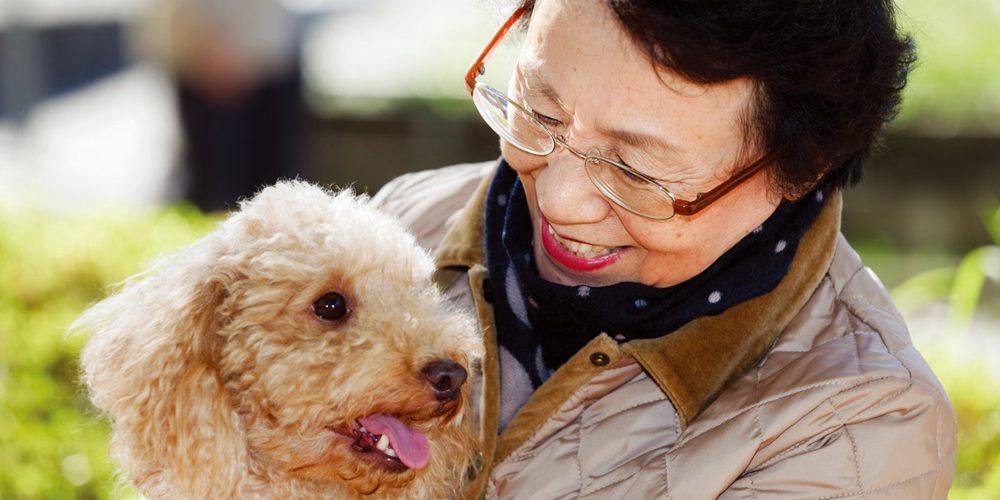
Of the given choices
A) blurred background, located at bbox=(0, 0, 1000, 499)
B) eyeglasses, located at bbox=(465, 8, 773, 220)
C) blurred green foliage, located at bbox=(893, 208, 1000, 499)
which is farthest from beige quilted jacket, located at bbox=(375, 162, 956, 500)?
blurred green foliage, located at bbox=(893, 208, 1000, 499)

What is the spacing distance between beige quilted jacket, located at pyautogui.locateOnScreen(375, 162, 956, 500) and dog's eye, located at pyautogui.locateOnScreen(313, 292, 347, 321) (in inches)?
11.9

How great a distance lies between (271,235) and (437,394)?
51 cm

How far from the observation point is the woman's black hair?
201 cm

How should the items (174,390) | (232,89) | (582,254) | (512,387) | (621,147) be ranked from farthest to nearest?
(232,89) → (512,387) → (582,254) → (174,390) → (621,147)

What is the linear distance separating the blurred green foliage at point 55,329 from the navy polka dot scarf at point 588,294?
1009mm

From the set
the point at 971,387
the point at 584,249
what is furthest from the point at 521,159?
the point at 971,387

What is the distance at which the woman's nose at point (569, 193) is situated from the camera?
2223 mm

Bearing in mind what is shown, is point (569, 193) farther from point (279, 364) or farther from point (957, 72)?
point (957, 72)

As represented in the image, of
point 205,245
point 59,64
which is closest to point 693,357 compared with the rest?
point 205,245

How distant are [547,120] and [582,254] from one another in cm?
31

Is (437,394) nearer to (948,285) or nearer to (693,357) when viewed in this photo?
(693,357)

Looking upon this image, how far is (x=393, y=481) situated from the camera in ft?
7.73

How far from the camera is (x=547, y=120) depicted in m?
2.24

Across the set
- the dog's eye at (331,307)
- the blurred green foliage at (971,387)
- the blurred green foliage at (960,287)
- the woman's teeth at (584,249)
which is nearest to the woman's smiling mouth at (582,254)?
the woman's teeth at (584,249)
